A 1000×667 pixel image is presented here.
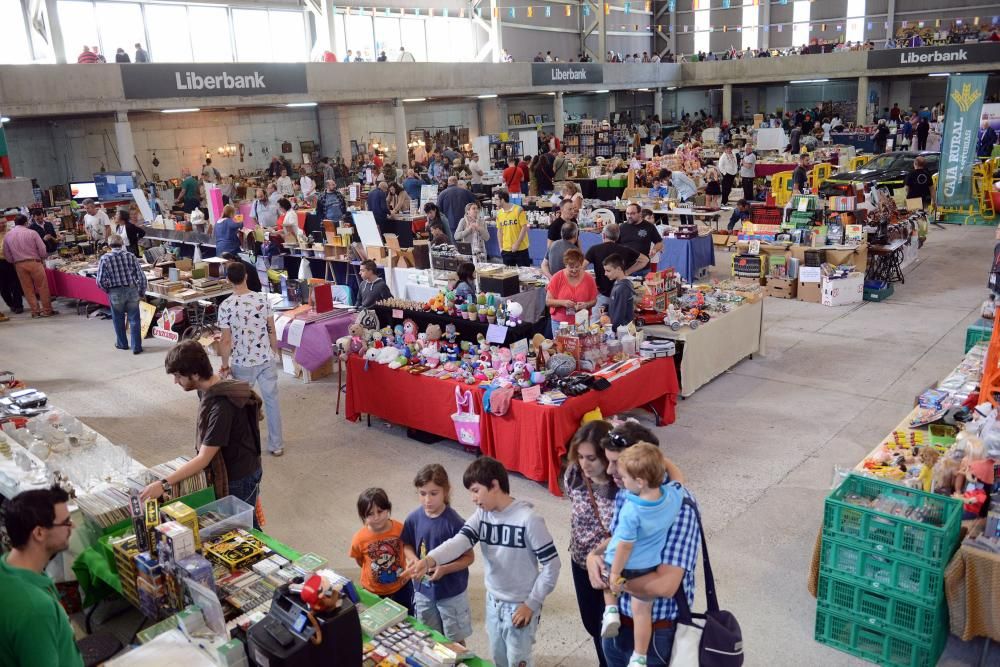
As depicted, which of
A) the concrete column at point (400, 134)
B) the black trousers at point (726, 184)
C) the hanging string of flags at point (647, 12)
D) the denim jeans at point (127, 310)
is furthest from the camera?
the hanging string of flags at point (647, 12)

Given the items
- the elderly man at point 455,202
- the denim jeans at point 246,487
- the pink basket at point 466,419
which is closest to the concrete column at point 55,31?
the elderly man at point 455,202

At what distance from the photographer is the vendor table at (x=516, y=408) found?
5910 mm

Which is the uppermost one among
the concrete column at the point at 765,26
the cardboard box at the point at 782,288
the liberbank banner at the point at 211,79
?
the concrete column at the point at 765,26

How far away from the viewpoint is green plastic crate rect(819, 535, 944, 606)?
3.81m

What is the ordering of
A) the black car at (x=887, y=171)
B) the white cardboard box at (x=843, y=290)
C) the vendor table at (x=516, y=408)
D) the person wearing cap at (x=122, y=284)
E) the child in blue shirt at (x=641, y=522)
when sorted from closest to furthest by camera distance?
the child in blue shirt at (x=641, y=522)
the vendor table at (x=516, y=408)
the person wearing cap at (x=122, y=284)
the white cardboard box at (x=843, y=290)
the black car at (x=887, y=171)

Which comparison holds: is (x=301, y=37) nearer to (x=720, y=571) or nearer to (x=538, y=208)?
Answer: (x=538, y=208)

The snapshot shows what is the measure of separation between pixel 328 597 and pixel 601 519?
1157mm

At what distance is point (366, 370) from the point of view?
7.18 metres

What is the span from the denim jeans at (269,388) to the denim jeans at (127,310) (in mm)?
3781

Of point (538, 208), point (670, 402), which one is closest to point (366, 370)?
point (670, 402)

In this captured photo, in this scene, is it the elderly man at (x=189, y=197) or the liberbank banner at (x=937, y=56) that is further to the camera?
the liberbank banner at (x=937, y=56)

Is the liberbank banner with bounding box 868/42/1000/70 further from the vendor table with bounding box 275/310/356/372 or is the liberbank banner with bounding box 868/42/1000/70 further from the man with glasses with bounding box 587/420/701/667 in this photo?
the man with glasses with bounding box 587/420/701/667

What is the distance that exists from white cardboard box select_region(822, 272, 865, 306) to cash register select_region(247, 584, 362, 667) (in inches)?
361

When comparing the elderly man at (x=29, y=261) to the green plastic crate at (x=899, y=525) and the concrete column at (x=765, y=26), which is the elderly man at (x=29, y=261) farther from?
the concrete column at (x=765, y=26)
